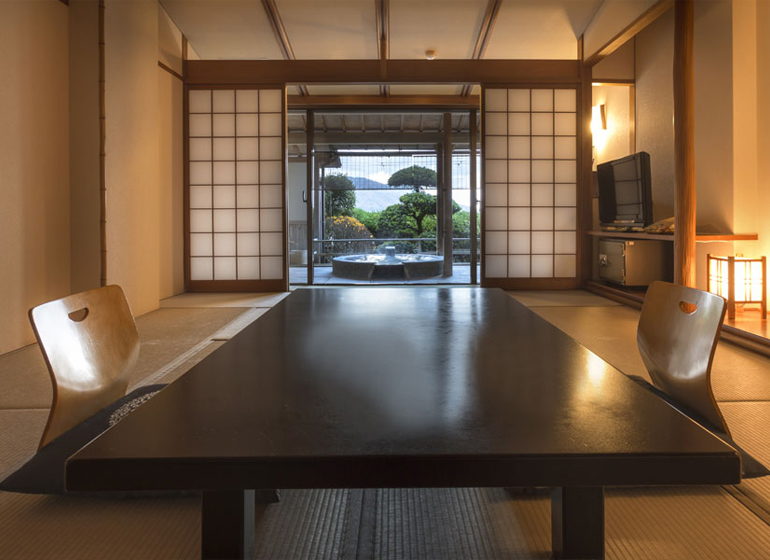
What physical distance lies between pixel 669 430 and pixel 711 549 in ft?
2.37

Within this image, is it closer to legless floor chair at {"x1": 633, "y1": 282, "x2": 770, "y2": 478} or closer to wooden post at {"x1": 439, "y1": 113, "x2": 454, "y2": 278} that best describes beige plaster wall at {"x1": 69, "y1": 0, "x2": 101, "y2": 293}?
legless floor chair at {"x1": 633, "y1": 282, "x2": 770, "y2": 478}

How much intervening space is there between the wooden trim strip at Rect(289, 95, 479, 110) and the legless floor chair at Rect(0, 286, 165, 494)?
5.69 m

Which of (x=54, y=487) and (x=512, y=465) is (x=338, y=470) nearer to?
(x=512, y=465)

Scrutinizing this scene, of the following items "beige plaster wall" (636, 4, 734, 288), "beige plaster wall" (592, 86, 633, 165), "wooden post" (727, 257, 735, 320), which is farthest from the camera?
"beige plaster wall" (592, 86, 633, 165)

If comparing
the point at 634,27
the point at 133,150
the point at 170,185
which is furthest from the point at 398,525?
the point at 170,185

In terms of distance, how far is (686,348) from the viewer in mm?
1188

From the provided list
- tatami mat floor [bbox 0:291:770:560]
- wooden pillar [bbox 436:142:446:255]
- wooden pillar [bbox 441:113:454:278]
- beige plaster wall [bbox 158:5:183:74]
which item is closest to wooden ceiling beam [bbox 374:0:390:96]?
beige plaster wall [bbox 158:5:183:74]

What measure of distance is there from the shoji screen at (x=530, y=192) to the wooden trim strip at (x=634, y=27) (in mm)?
599

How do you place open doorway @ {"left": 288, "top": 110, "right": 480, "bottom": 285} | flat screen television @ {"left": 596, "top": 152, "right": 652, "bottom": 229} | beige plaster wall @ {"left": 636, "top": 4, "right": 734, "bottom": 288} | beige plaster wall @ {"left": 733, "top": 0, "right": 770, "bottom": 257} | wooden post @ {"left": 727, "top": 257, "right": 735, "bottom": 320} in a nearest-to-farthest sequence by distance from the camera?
wooden post @ {"left": 727, "top": 257, "right": 735, "bottom": 320}
beige plaster wall @ {"left": 733, "top": 0, "right": 770, "bottom": 257}
beige plaster wall @ {"left": 636, "top": 4, "right": 734, "bottom": 288}
flat screen television @ {"left": 596, "top": 152, "right": 652, "bottom": 229}
open doorway @ {"left": 288, "top": 110, "right": 480, "bottom": 285}

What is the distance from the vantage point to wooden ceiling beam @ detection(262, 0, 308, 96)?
508 centimetres

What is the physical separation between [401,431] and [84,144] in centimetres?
371

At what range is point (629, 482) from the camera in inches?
22.1

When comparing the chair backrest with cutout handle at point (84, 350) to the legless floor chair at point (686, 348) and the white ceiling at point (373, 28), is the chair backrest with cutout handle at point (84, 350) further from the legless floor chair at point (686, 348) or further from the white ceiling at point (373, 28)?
the white ceiling at point (373, 28)

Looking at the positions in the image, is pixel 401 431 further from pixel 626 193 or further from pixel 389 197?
pixel 389 197
